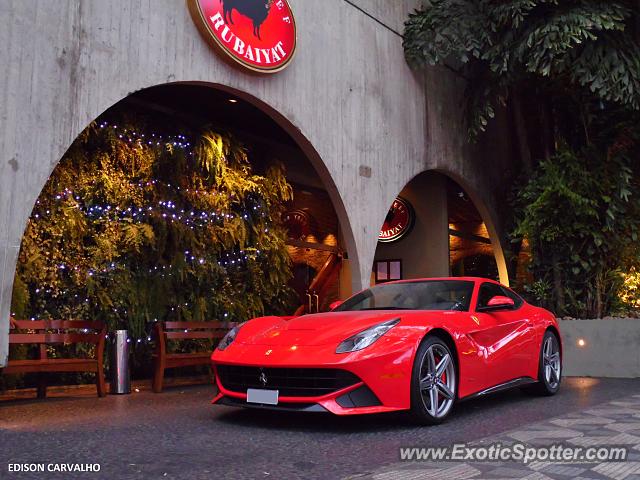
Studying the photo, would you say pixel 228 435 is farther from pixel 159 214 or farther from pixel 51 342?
pixel 159 214

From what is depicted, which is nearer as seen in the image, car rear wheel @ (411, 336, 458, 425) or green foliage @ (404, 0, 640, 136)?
car rear wheel @ (411, 336, 458, 425)

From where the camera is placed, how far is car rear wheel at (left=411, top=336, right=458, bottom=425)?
15.4ft

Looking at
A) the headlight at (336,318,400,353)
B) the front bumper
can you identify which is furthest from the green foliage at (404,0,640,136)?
the front bumper

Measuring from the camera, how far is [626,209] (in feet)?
34.5

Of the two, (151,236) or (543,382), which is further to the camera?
(151,236)

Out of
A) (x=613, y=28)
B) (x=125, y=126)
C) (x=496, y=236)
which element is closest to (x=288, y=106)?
(x=125, y=126)

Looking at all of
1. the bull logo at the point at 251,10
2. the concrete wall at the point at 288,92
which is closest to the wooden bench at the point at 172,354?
the concrete wall at the point at 288,92

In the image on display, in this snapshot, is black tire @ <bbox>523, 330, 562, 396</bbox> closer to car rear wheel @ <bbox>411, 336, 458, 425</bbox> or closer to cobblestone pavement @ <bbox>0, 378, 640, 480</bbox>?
cobblestone pavement @ <bbox>0, 378, 640, 480</bbox>

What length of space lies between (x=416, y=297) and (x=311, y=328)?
1.24 meters

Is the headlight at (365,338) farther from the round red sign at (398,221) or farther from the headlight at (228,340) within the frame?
the round red sign at (398,221)

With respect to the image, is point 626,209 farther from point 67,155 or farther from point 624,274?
point 67,155

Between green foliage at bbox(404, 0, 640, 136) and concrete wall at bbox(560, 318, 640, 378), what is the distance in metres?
3.37

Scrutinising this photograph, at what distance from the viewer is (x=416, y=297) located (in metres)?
5.96

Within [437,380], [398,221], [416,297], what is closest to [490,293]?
[416,297]
